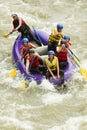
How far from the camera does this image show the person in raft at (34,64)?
9.68 meters

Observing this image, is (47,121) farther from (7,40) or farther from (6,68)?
(7,40)

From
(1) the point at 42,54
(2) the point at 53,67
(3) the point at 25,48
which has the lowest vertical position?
(1) the point at 42,54

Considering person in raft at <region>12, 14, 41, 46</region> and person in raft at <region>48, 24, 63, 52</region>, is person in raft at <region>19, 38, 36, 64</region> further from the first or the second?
person in raft at <region>12, 14, 41, 46</region>

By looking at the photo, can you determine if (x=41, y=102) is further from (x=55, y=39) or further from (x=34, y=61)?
(x=55, y=39)

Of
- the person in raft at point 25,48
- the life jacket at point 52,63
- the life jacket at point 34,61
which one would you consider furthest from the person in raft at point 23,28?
the life jacket at point 52,63

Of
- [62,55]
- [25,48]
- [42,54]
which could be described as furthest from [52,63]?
[42,54]

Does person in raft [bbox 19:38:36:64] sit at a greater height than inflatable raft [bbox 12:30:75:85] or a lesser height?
greater

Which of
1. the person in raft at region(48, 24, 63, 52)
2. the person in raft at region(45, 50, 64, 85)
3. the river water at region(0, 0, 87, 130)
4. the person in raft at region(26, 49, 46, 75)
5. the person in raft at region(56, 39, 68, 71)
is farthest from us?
the person in raft at region(48, 24, 63, 52)

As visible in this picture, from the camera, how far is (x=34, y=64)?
9734 mm

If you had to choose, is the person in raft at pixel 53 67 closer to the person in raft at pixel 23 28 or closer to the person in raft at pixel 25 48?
the person in raft at pixel 25 48

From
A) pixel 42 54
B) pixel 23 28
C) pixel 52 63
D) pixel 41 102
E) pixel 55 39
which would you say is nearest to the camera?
pixel 41 102

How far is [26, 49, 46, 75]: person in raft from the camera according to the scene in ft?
31.8

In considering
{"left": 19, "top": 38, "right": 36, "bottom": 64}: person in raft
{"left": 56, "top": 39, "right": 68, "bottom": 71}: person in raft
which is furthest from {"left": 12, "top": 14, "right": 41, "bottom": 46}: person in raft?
{"left": 56, "top": 39, "right": 68, "bottom": 71}: person in raft

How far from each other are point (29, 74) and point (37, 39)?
2098mm
